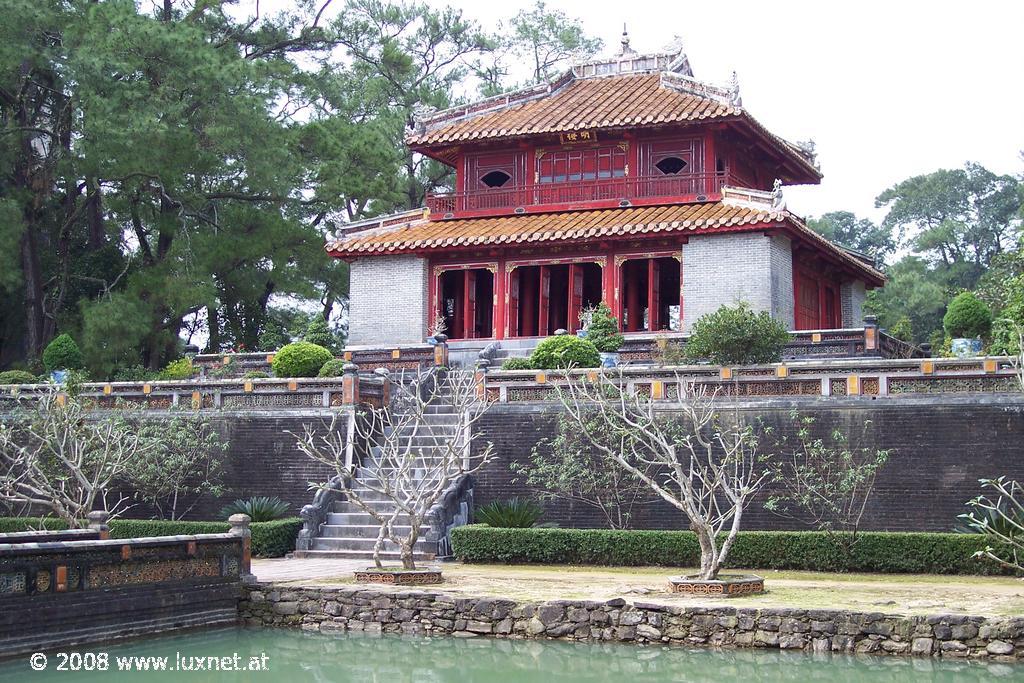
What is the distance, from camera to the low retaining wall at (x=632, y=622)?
A: 13.1m

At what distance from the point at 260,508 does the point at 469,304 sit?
8.94m

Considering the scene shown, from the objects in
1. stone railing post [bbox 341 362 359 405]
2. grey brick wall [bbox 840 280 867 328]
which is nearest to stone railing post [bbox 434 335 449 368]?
stone railing post [bbox 341 362 359 405]

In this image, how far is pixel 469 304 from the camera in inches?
1131

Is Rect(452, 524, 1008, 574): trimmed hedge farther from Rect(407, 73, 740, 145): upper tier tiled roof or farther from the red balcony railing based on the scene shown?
Rect(407, 73, 740, 145): upper tier tiled roof

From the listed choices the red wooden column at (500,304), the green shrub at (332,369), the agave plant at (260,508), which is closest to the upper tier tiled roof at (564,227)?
the red wooden column at (500,304)

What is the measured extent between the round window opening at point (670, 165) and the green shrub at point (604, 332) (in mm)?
5048

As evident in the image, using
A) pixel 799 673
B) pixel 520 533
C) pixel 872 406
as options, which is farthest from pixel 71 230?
pixel 799 673

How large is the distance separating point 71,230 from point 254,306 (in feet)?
17.7

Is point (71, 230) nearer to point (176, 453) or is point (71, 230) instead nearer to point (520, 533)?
point (176, 453)

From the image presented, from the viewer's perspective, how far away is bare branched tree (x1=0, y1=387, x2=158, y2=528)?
19.9 m

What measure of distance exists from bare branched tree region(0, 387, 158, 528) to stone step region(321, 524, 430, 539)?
10.7 ft

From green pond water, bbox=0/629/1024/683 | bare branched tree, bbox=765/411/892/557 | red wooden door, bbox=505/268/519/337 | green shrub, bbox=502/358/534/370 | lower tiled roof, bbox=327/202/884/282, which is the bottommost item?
green pond water, bbox=0/629/1024/683

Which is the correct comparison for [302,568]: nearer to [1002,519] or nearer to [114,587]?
[114,587]

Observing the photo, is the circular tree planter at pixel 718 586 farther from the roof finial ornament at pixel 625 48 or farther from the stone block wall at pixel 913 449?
the roof finial ornament at pixel 625 48
